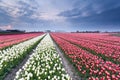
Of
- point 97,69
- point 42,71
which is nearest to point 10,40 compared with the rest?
point 42,71

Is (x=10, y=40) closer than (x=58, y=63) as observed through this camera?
No

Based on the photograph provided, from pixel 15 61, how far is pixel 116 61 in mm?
6822

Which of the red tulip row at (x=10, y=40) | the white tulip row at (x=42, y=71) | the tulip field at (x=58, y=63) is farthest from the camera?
the red tulip row at (x=10, y=40)

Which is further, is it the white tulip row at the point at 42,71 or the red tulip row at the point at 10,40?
the red tulip row at the point at 10,40

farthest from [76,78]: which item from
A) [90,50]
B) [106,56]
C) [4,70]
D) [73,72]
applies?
[90,50]

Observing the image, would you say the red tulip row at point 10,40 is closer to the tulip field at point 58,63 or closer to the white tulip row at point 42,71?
the tulip field at point 58,63

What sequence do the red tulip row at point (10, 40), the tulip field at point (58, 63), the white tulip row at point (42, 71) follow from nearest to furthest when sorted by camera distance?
the white tulip row at point (42, 71) → the tulip field at point (58, 63) → the red tulip row at point (10, 40)

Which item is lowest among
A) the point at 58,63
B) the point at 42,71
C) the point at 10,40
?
the point at 10,40

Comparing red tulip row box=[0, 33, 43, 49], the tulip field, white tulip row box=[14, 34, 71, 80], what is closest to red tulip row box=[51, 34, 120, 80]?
the tulip field

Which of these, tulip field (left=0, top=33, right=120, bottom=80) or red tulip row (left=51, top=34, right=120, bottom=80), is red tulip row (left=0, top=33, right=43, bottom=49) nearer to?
tulip field (left=0, top=33, right=120, bottom=80)

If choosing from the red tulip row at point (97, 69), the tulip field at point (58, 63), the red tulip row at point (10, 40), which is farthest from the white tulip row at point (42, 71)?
the red tulip row at point (10, 40)

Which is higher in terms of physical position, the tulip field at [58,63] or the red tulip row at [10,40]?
the tulip field at [58,63]

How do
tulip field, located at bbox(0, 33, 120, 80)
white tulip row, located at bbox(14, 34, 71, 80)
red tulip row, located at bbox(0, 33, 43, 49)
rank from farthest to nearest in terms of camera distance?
1. red tulip row, located at bbox(0, 33, 43, 49)
2. tulip field, located at bbox(0, 33, 120, 80)
3. white tulip row, located at bbox(14, 34, 71, 80)

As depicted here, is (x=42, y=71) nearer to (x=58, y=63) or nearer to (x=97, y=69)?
(x=97, y=69)
